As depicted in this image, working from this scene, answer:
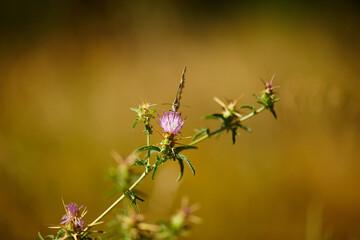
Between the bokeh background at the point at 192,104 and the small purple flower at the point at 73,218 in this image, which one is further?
the bokeh background at the point at 192,104

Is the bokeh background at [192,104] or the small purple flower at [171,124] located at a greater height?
the bokeh background at [192,104]

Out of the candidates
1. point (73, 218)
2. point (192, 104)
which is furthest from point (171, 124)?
point (192, 104)

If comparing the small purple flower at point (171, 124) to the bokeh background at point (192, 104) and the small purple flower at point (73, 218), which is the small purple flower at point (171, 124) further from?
the bokeh background at point (192, 104)

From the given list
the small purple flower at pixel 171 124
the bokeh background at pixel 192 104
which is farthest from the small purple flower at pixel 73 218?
the bokeh background at pixel 192 104

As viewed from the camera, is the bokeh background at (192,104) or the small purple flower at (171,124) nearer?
the small purple flower at (171,124)

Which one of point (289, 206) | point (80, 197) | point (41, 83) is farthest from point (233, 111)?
point (41, 83)

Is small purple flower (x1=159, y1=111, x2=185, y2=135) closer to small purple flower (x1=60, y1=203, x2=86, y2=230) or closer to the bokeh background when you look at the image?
small purple flower (x1=60, y1=203, x2=86, y2=230)

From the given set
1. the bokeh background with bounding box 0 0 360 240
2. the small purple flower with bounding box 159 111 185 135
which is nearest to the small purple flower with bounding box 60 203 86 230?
the small purple flower with bounding box 159 111 185 135

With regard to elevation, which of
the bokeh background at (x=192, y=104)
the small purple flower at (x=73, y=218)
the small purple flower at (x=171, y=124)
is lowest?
the small purple flower at (x=73, y=218)

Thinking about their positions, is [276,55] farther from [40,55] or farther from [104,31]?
[40,55]

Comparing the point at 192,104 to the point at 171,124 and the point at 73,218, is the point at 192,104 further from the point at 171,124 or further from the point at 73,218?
the point at 73,218
